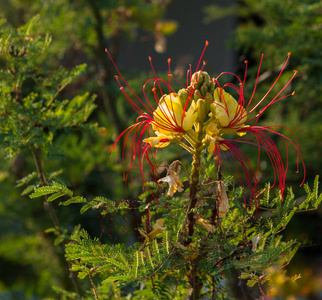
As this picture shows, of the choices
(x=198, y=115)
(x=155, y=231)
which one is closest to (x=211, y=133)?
(x=198, y=115)

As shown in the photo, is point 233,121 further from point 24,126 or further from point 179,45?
point 179,45

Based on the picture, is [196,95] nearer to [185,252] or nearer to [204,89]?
[204,89]

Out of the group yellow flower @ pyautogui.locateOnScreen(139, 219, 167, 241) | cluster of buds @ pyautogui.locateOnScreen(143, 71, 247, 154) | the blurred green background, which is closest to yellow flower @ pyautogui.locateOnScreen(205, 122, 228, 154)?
cluster of buds @ pyautogui.locateOnScreen(143, 71, 247, 154)

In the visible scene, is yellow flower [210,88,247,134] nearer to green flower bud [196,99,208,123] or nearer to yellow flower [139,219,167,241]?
green flower bud [196,99,208,123]

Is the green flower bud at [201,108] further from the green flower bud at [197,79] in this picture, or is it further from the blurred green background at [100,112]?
the blurred green background at [100,112]

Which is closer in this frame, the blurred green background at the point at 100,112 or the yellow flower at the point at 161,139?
the yellow flower at the point at 161,139

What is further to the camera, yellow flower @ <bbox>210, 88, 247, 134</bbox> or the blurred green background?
the blurred green background

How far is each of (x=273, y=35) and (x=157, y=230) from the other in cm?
102

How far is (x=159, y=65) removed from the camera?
3.10 meters

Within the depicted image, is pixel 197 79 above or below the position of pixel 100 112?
above

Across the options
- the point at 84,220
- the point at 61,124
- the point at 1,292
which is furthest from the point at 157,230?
the point at 1,292

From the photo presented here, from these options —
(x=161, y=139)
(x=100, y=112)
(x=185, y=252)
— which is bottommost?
(x=100, y=112)

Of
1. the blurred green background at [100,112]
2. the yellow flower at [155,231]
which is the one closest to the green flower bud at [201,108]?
the yellow flower at [155,231]

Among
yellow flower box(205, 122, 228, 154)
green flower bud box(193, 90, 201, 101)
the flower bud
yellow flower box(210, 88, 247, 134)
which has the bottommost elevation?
yellow flower box(205, 122, 228, 154)
